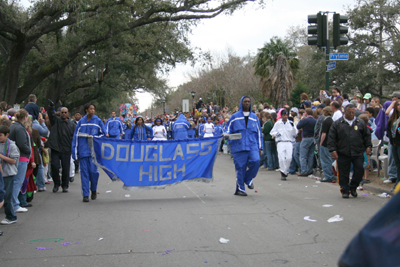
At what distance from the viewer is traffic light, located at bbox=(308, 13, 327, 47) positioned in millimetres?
13961

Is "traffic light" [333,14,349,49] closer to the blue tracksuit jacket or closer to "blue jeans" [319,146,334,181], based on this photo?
"blue jeans" [319,146,334,181]

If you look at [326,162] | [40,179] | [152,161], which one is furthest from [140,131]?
[326,162]

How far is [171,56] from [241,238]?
75.9 ft

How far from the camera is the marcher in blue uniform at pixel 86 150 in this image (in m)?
9.91

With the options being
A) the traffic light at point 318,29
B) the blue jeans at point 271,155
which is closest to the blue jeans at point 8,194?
the traffic light at point 318,29

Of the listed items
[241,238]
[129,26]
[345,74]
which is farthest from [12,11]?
[345,74]

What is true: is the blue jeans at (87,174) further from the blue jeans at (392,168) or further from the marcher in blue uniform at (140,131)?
the blue jeans at (392,168)

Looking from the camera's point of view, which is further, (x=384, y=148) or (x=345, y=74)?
(x=345, y=74)

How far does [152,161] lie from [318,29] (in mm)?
7366

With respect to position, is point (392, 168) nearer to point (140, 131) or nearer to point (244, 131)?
point (244, 131)

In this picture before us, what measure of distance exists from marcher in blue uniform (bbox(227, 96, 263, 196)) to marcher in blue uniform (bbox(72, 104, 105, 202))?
10.1 ft

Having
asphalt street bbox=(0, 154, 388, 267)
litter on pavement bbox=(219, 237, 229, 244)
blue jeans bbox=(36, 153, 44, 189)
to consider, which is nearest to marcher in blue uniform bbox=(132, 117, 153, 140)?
blue jeans bbox=(36, 153, 44, 189)

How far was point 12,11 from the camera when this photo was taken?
21500 mm

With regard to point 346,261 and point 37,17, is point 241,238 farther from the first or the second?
point 37,17
